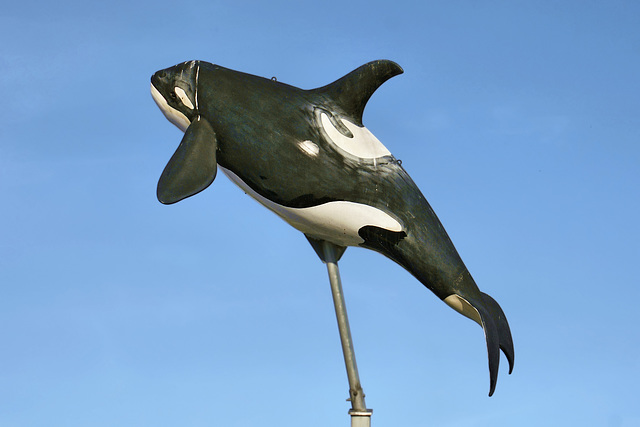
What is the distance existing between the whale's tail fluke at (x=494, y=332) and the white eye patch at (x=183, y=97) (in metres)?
3.75

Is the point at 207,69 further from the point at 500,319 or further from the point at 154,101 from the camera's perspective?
the point at 500,319

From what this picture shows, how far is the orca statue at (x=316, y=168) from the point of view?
8.55 meters

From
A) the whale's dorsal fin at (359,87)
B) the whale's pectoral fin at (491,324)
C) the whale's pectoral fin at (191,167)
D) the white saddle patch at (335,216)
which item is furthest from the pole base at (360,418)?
the whale's dorsal fin at (359,87)

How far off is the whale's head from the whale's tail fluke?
374cm

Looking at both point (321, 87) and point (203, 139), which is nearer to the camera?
point (203, 139)

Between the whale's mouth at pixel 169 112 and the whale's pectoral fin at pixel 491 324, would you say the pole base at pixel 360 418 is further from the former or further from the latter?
the whale's mouth at pixel 169 112

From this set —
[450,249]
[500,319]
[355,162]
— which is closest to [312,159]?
[355,162]

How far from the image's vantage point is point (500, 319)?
912 cm

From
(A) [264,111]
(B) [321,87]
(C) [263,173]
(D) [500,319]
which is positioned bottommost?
(D) [500,319]

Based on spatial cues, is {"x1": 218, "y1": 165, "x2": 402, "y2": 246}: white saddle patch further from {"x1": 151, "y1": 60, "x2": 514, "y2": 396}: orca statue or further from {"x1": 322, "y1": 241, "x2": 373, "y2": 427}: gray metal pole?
{"x1": 322, "y1": 241, "x2": 373, "y2": 427}: gray metal pole

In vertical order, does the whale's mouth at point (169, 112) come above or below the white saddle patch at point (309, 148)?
above

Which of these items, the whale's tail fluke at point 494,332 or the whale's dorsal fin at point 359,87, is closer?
the whale's tail fluke at point 494,332

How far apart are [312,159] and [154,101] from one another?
216cm

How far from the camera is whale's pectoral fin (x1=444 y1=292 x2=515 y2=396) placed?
27.9 ft
